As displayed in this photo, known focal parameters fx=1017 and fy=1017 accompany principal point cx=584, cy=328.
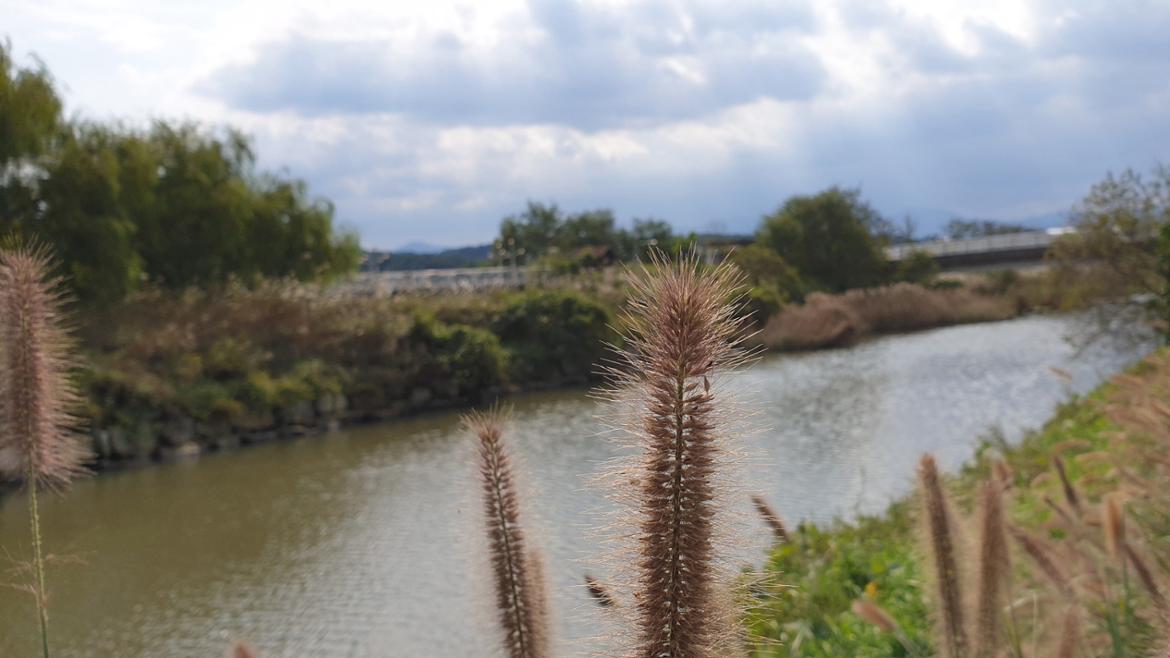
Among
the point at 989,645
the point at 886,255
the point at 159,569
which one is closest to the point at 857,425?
the point at 159,569

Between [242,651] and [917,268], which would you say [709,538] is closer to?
[242,651]

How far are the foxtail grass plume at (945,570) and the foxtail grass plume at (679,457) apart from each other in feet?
4.02

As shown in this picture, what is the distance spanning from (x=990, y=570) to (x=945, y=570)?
0.37ft

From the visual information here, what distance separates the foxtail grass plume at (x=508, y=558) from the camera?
6.41ft

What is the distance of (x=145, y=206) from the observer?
747 inches

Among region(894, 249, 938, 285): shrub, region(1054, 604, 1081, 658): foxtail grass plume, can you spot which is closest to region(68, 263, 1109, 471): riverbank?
region(894, 249, 938, 285): shrub

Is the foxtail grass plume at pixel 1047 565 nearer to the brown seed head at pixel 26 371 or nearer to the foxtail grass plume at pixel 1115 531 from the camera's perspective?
the foxtail grass plume at pixel 1115 531

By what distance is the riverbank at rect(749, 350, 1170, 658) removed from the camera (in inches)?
106

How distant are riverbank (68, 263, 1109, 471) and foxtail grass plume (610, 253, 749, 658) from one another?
13.4 m

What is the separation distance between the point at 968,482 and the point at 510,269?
68.1 feet

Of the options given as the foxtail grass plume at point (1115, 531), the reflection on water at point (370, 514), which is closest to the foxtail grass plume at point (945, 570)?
the foxtail grass plume at point (1115, 531)

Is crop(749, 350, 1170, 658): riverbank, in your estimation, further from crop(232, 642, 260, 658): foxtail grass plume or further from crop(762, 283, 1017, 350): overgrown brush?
crop(762, 283, 1017, 350): overgrown brush

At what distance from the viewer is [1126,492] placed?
11.8ft

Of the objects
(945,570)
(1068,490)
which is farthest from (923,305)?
(945,570)
